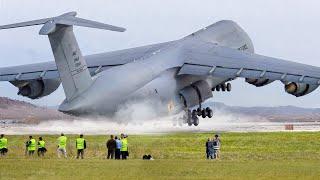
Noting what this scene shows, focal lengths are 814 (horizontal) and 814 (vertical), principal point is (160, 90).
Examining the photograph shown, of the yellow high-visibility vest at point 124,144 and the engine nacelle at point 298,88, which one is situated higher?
the engine nacelle at point 298,88

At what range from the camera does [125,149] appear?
42.1 m

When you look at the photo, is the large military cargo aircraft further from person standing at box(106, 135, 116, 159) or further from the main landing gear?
person standing at box(106, 135, 116, 159)

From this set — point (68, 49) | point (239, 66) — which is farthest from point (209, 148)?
point (239, 66)

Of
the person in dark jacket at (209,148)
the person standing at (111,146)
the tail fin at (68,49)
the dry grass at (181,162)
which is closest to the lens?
the dry grass at (181,162)

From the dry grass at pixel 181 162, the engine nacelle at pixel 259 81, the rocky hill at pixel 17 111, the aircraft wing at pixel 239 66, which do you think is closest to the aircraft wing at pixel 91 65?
the aircraft wing at pixel 239 66

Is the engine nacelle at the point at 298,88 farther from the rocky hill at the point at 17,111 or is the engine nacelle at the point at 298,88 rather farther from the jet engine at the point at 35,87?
the rocky hill at the point at 17,111

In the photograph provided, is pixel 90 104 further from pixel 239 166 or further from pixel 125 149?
pixel 239 166

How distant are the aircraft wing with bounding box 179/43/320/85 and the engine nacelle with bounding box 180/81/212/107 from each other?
166 cm

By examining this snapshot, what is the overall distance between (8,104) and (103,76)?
52.9m

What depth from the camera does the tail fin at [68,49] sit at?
43.1 meters

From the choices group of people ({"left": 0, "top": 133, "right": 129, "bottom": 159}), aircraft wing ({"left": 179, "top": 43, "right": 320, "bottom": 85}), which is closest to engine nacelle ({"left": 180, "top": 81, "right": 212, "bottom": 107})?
aircraft wing ({"left": 179, "top": 43, "right": 320, "bottom": 85})

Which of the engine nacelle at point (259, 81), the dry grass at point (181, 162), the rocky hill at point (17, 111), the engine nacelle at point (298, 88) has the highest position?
the rocky hill at point (17, 111)

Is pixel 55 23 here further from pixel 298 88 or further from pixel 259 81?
pixel 259 81

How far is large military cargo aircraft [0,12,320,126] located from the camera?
45.4 metres
